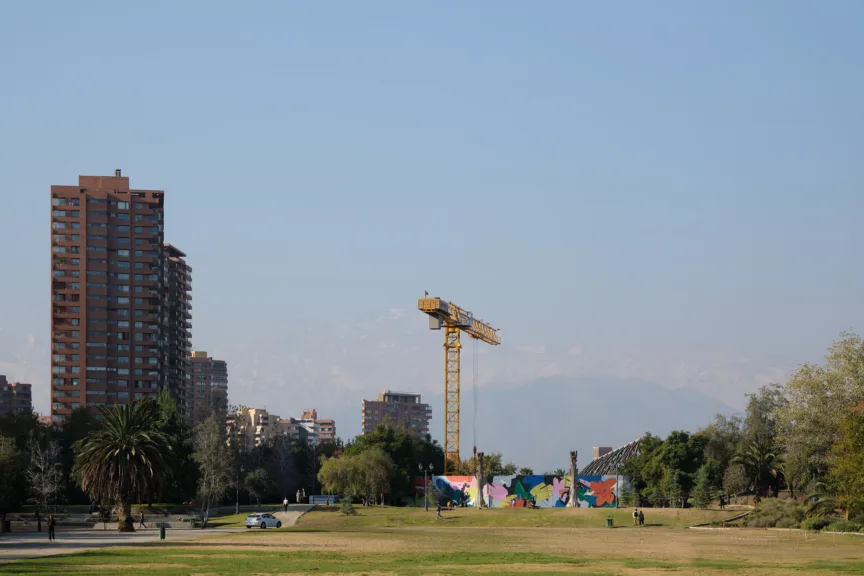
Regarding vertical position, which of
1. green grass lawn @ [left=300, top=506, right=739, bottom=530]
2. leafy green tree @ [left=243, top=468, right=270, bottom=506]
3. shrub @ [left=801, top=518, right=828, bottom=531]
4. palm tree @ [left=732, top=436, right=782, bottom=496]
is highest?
palm tree @ [left=732, top=436, right=782, bottom=496]

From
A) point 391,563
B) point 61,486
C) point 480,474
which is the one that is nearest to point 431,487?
point 480,474

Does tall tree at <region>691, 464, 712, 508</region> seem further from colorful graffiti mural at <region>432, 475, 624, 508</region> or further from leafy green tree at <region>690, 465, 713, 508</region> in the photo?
colorful graffiti mural at <region>432, 475, 624, 508</region>

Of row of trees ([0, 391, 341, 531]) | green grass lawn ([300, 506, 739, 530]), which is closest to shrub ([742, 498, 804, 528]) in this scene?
green grass lawn ([300, 506, 739, 530])

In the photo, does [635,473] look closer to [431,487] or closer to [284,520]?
[431,487]

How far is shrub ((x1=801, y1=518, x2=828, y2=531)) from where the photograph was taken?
78875mm

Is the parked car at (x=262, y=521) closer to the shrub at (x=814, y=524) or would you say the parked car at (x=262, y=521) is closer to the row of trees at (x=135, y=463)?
the row of trees at (x=135, y=463)

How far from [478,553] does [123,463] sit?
3957 cm

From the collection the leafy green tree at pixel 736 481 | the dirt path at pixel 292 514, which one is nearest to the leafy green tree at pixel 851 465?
the leafy green tree at pixel 736 481

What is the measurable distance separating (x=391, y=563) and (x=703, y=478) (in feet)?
230

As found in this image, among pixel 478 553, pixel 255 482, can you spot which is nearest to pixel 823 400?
pixel 478 553

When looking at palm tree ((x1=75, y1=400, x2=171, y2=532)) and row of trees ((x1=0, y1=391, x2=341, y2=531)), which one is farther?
row of trees ((x1=0, y1=391, x2=341, y2=531))

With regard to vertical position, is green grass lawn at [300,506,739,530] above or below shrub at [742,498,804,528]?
below

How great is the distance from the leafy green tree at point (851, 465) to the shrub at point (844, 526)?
1209 millimetres

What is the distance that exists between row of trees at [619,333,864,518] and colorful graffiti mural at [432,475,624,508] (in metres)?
5.54
